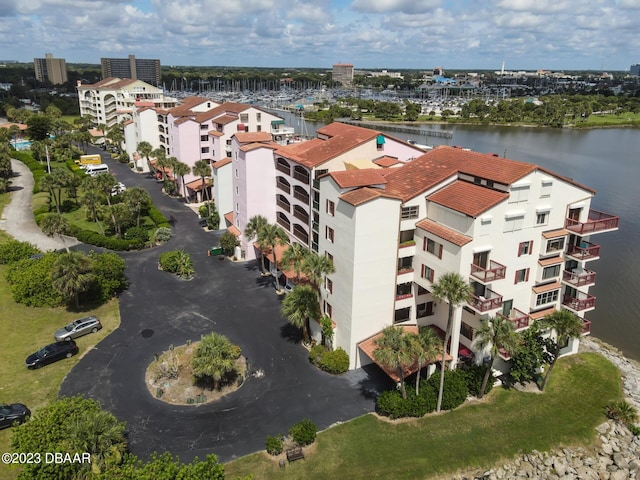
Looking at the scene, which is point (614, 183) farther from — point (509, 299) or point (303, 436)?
point (303, 436)

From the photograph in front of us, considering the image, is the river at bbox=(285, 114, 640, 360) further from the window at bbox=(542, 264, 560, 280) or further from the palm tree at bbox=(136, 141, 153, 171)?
the palm tree at bbox=(136, 141, 153, 171)

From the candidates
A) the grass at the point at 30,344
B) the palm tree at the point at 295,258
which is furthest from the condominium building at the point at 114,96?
the palm tree at the point at 295,258

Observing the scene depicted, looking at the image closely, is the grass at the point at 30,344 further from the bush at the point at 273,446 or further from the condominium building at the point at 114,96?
the condominium building at the point at 114,96

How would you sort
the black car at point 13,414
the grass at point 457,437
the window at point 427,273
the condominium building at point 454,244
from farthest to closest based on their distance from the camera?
the window at point 427,273, the condominium building at point 454,244, the black car at point 13,414, the grass at point 457,437

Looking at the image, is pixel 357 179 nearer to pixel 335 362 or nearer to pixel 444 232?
pixel 444 232

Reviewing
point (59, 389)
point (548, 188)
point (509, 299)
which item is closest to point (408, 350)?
point (509, 299)

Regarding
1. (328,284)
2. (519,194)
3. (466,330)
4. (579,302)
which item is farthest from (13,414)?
(579,302)
